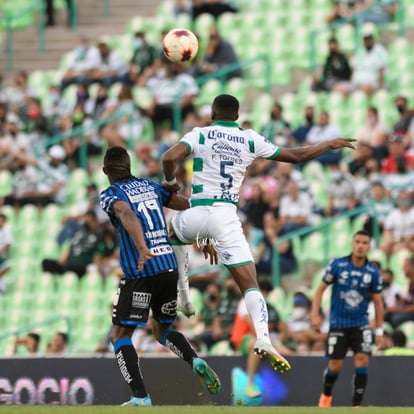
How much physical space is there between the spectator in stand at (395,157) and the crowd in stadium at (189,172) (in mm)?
21

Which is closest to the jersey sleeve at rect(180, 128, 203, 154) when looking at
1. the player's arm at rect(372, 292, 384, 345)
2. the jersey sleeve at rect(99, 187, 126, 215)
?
the jersey sleeve at rect(99, 187, 126, 215)

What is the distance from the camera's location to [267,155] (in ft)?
39.2

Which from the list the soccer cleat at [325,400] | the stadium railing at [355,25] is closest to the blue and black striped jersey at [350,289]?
the soccer cleat at [325,400]

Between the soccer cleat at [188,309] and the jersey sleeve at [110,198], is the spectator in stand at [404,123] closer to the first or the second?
the soccer cleat at [188,309]

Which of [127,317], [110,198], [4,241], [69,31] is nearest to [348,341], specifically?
[127,317]

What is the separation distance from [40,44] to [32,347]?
9.29 metres

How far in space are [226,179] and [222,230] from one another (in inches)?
17.1

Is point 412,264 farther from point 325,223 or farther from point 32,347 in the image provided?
point 32,347

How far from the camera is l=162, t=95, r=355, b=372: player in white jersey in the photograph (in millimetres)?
A: 11773

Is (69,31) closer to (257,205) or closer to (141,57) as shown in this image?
(141,57)

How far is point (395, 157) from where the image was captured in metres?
18.5

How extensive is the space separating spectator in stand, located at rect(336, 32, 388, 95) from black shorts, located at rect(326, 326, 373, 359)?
6352 millimetres

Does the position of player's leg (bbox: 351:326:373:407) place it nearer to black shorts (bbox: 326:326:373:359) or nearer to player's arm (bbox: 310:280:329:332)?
black shorts (bbox: 326:326:373:359)

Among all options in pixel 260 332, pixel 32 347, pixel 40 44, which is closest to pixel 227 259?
pixel 260 332
